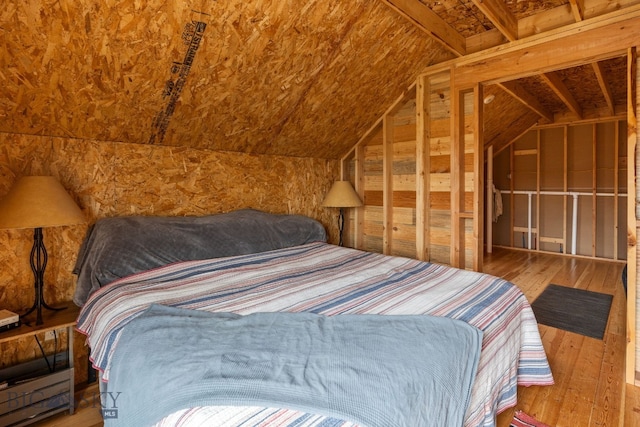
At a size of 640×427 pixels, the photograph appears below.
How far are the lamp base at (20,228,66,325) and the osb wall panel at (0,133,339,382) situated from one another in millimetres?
89

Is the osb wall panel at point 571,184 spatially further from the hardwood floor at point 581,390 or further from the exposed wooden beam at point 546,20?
the exposed wooden beam at point 546,20

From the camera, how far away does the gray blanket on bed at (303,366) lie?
871 mm

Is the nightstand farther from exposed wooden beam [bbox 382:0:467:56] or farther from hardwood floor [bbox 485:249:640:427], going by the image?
exposed wooden beam [bbox 382:0:467:56]

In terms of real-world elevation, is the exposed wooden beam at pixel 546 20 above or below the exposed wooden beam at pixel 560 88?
above

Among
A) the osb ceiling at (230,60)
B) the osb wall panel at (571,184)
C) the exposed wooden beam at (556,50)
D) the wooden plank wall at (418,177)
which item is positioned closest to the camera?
the osb ceiling at (230,60)

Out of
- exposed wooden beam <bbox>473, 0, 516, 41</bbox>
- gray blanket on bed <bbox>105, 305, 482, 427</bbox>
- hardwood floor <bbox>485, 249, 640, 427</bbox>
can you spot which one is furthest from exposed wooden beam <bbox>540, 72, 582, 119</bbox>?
gray blanket on bed <bbox>105, 305, 482, 427</bbox>

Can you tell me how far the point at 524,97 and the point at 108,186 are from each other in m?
4.56

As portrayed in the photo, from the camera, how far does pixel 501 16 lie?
237 cm

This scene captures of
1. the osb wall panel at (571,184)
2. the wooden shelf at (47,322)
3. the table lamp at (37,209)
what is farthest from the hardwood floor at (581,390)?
the osb wall panel at (571,184)

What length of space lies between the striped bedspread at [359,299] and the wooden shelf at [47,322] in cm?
19

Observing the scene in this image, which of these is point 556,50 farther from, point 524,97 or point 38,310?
point 38,310

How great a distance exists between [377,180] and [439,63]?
4.41ft

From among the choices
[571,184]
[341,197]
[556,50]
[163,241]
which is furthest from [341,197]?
[571,184]

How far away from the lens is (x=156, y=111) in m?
2.29
